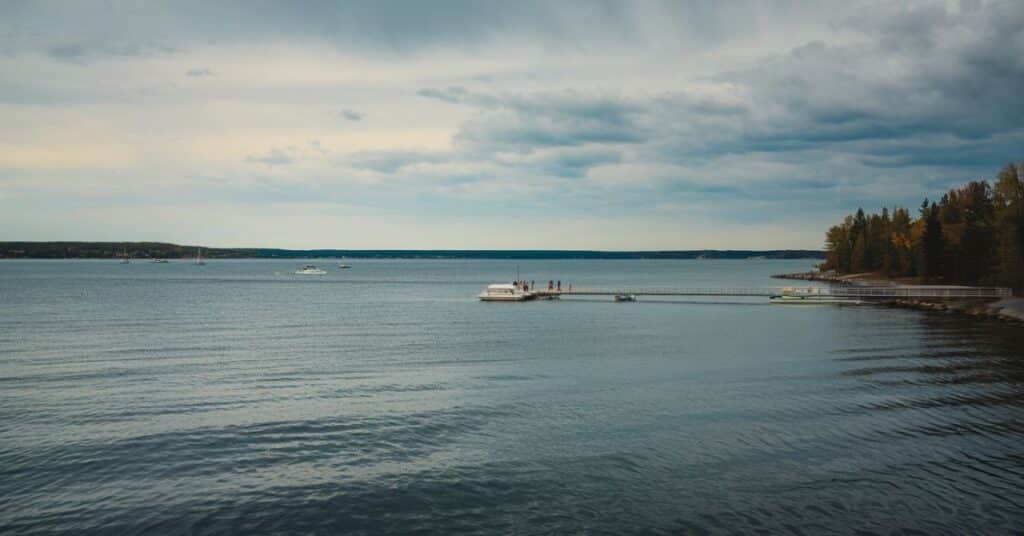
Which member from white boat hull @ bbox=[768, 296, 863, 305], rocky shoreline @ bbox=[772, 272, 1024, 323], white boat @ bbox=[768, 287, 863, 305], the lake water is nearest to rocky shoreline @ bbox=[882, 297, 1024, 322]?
rocky shoreline @ bbox=[772, 272, 1024, 323]

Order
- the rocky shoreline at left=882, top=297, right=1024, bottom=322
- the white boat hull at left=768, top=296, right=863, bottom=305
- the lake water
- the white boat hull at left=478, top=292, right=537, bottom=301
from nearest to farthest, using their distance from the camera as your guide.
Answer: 1. the lake water
2. the rocky shoreline at left=882, top=297, right=1024, bottom=322
3. the white boat hull at left=768, top=296, right=863, bottom=305
4. the white boat hull at left=478, top=292, right=537, bottom=301

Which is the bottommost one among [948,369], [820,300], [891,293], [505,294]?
[948,369]

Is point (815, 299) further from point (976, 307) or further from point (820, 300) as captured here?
point (976, 307)

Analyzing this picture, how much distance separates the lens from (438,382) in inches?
1523

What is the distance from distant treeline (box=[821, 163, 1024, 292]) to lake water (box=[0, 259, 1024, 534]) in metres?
41.0

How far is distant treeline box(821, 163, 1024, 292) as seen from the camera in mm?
90375

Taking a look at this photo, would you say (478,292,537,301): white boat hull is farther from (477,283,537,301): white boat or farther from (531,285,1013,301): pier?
(531,285,1013,301): pier

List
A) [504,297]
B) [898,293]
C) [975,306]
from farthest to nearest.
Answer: [504,297] → [898,293] → [975,306]

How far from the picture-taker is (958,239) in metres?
114

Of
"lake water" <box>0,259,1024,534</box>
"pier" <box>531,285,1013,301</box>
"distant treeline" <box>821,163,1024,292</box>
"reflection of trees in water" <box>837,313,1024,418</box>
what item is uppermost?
"distant treeline" <box>821,163,1024,292</box>

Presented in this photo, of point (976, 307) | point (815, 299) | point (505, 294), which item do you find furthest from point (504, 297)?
point (976, 307)

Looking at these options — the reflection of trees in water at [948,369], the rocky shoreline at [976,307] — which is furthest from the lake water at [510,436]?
the rocky shoreline at [976,307]

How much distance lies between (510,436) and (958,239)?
111 meters

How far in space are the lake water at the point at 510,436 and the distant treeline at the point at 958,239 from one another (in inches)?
1616
